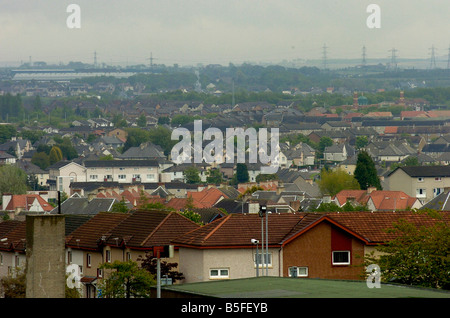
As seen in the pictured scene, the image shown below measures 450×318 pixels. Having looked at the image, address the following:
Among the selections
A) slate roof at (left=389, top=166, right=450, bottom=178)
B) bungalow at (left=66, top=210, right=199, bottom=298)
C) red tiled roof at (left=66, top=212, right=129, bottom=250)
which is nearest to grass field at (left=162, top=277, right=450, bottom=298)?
bungalow at (left=66, top=210, right=199, bottom=298)

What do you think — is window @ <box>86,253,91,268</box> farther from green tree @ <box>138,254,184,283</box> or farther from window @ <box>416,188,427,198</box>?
window @ <box>416,188,427,198</box>

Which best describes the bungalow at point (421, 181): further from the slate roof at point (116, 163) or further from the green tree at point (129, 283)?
the green tree at point (129, 283)

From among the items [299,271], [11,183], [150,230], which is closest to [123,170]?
[11,183]

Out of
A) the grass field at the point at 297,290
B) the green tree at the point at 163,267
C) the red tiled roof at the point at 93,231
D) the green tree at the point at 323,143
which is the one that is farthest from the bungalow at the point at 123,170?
the grass field at the point at 297,290

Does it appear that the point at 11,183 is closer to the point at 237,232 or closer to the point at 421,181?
the point at 421,181
